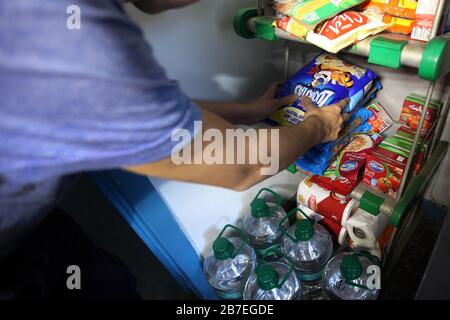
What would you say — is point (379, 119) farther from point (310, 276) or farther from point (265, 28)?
point (310, 276)

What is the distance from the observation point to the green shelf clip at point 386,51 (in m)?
0.55

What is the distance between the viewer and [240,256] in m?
1.03

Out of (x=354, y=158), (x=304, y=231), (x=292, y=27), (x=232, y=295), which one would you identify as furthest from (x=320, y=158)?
(x=232, y=295)

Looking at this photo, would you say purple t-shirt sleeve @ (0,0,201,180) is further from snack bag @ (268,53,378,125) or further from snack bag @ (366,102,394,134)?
snack bag @ (366,102,394,134)

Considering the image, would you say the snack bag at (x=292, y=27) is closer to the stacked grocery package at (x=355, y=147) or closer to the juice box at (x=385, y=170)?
the stacked grocery package at (x=355, y=147)

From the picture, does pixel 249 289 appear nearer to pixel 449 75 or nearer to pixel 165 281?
pixel 165 281

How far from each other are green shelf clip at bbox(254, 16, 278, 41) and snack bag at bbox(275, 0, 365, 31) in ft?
0.30

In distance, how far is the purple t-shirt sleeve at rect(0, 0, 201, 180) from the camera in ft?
0.98

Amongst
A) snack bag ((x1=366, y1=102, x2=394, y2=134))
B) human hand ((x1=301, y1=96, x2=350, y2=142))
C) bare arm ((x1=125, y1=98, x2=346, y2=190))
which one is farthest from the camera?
snack bag ((x1=366, y1=102, x2=394, y2=134))

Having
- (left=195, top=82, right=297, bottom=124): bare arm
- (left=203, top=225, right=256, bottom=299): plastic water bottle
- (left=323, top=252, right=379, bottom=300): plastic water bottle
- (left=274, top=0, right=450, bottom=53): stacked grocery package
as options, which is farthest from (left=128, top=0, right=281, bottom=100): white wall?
(left=323, top=252, right=379, bottom=300): plastic water bottle

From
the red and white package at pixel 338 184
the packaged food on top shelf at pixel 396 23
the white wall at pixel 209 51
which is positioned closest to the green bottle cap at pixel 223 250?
the red and white package at pixel 338 184

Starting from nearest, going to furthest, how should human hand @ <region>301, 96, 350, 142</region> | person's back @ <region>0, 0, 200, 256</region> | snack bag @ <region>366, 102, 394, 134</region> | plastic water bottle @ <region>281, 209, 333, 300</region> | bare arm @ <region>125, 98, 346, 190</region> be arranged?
1. person's back @ <region>0, 0, 200, 256</region>
2. bare arm @ <region>125, 98, 346, 190</region>
3. human hand @ <region>301, 96, 350, 142</region>
4. snack bag @ <region>366, 102, 394, 134</region>
5. plastic water bottle @ <region>281, 209, 333, 300</region>

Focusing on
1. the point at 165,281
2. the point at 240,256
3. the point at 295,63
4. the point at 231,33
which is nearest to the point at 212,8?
the point at 231,33
